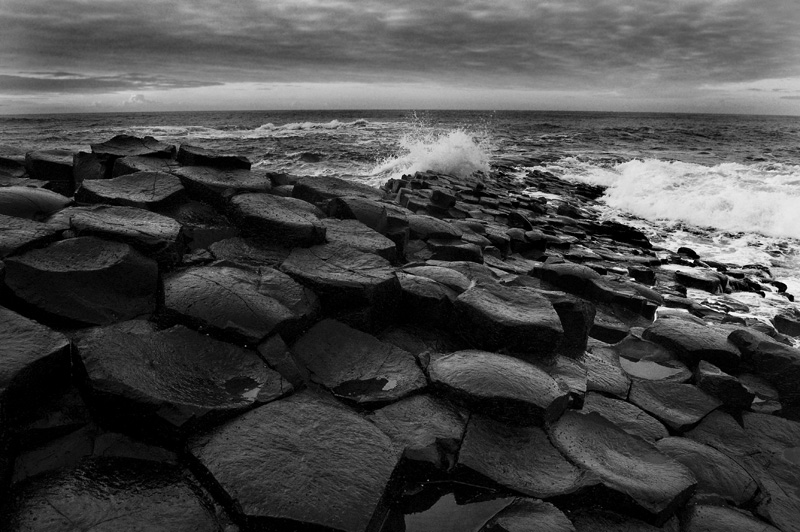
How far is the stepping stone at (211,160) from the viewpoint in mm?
5652

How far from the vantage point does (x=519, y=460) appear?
275cm

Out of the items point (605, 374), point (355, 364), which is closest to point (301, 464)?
point (355, 364)

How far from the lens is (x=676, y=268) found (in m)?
8.66

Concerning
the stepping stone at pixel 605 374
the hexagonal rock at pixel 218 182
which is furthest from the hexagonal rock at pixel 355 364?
the hexagonal rock at pixel 218 182

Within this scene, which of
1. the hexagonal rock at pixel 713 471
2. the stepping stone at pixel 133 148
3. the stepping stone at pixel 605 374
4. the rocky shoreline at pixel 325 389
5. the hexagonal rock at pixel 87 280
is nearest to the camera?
the rocky shoreline at pixel 325 389

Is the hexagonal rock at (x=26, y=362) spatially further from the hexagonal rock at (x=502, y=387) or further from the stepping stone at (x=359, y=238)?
the stepping stone at (x=359, y=238)

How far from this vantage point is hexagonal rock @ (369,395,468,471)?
2676 millimetres

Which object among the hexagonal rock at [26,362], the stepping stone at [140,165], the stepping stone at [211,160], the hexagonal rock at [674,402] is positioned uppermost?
the stepping stone at [211,160]

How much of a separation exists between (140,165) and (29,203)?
146 centimetres

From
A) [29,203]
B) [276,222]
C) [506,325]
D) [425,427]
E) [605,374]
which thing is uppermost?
[29,203]

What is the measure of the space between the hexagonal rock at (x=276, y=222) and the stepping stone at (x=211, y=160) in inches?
43.4

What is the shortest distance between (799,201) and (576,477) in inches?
509

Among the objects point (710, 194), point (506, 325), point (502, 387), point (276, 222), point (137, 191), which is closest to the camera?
point (502, 387)

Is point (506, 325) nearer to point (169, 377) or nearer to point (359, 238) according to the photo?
point (359, 238)
